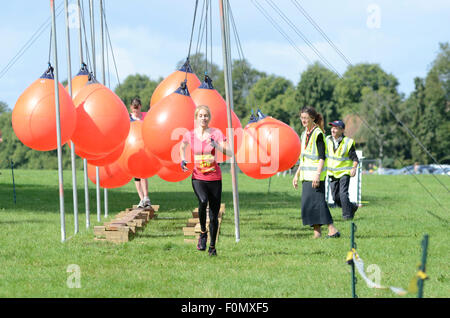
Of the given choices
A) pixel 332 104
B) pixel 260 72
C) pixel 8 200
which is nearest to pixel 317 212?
pixel 8 200

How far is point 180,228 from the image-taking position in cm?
1055

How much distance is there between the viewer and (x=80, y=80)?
9.98m

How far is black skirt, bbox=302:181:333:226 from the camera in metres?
8.91

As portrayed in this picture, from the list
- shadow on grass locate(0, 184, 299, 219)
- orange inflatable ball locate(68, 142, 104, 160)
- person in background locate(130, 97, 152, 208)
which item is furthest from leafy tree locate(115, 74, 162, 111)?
orange inflatable ball locate(68, 142, 104, 160)

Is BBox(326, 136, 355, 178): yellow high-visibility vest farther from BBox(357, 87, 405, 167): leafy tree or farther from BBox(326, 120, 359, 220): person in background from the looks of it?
BBox(357, 87, 405, 167): leafy tree

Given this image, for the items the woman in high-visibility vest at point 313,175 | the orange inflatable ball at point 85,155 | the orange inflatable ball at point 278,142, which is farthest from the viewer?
the orange inflatable ball at point 85,155

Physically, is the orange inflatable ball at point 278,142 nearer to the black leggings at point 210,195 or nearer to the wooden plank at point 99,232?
the black leggings at point 210,195

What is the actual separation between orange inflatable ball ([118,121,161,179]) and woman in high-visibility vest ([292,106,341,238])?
241 cm

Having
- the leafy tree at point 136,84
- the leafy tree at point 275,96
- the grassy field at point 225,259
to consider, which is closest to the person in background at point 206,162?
the grassy field at point 225,259

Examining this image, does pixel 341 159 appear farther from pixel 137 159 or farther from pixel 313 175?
pixel 137 159

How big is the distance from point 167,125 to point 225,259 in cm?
195

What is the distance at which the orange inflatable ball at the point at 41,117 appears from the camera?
8086 mm

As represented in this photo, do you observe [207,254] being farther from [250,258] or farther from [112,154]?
[112,154]

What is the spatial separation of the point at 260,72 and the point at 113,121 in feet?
263
